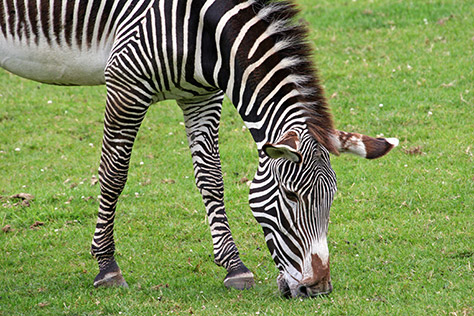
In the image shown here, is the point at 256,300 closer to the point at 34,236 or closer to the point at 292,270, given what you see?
the point at 292,270

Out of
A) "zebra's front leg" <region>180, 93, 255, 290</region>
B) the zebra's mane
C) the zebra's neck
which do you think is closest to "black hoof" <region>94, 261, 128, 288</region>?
"zebra's front leg" <region>180, 93, 255, 290</region>

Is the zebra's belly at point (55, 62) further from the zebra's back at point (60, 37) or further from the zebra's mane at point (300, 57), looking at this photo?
the zebra's mane at point (300, 57)

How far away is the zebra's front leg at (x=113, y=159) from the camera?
21.1 feet

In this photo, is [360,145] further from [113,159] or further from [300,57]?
[113,159]

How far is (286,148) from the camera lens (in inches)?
198

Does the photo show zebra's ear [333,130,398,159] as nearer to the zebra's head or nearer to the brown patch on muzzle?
the zebra's head

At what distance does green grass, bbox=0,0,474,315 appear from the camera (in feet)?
20.9

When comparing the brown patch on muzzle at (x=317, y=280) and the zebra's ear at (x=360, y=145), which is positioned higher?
the zebra's ear at (x=360, y=145)

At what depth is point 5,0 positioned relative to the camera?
7070 millimetres

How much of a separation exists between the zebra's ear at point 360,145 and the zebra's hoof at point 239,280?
1.91 m

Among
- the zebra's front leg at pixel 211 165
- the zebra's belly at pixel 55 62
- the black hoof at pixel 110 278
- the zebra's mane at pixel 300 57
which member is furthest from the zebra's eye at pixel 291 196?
the zebra's belly at pixel 55 62

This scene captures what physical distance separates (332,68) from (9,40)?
706 centimetres

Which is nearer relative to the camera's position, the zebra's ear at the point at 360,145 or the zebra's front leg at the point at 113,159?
the zebra's ear at the point at 360,145

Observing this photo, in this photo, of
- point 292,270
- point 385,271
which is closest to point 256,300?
point 292,270
